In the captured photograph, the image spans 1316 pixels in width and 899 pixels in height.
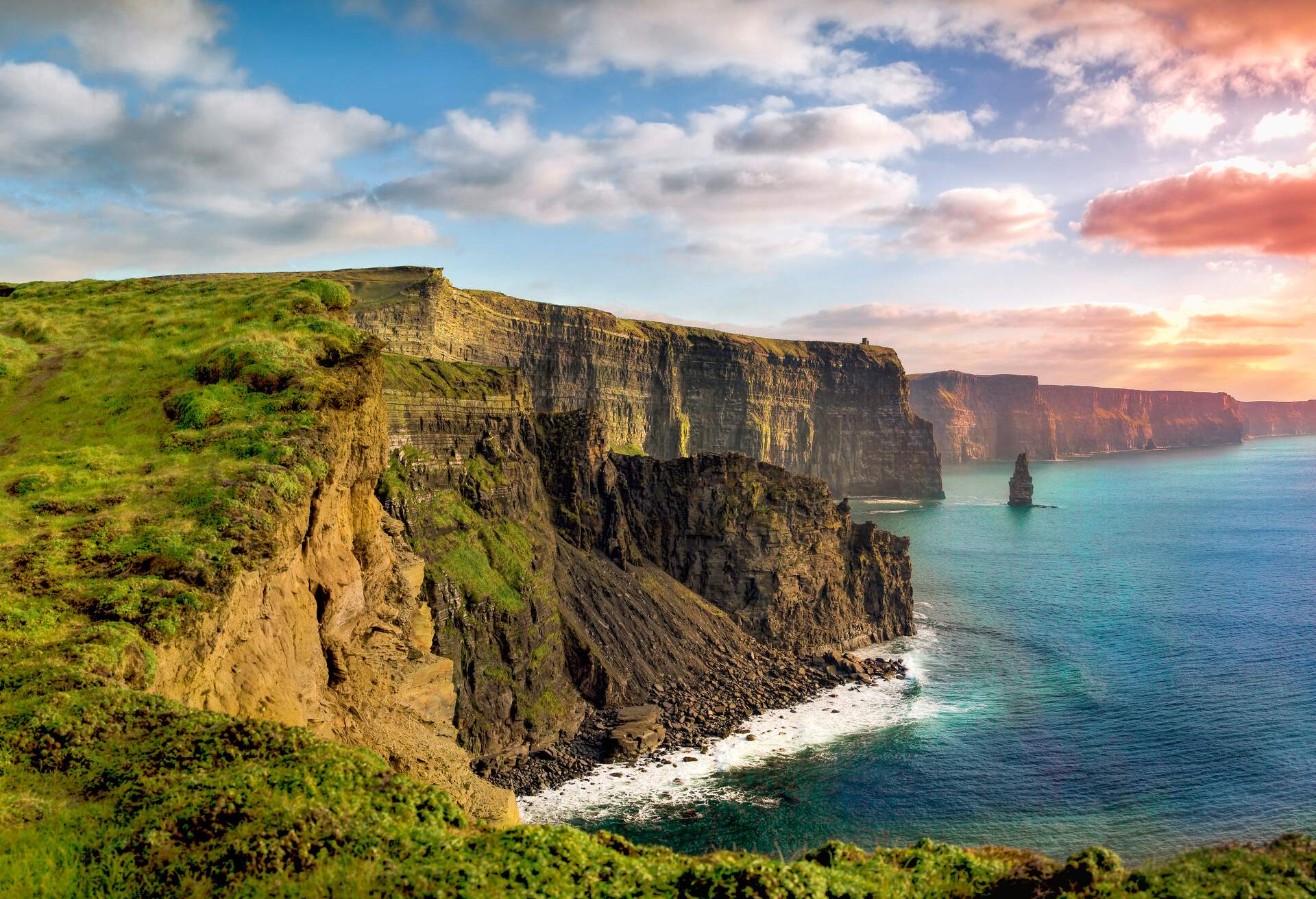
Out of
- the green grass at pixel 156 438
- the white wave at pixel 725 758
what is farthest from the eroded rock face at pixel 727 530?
the green grass at pixel 156 438

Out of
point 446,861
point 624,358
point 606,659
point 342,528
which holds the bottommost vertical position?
point 606,659

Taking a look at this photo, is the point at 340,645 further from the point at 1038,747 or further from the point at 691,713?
the point at 1038,747

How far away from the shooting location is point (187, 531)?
921 inches

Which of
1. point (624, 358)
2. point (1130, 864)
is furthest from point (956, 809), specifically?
point (624, 358)

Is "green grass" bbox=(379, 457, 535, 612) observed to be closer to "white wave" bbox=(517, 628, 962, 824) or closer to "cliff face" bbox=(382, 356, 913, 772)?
"cliff face" bbox=(382, 356, 913, 772)

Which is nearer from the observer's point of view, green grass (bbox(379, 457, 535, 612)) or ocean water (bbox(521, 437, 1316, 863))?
ocean water (bbox(521, 437, 1316, 863))

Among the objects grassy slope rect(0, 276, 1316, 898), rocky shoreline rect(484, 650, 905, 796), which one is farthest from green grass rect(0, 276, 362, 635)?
rocky shoreline rect(484, 650, 905, 796)

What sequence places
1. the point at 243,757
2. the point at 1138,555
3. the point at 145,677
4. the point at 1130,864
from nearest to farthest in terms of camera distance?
the point at 243,757 → the point at 145,677 → the point at 1130,864 → the point at 1138,555

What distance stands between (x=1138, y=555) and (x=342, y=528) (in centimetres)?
15260

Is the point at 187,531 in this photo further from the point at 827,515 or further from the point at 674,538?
the point at 827,515

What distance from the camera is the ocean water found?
51.4 meters

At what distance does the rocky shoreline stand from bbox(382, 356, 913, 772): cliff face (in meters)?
1.54

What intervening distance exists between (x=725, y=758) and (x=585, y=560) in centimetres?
2773

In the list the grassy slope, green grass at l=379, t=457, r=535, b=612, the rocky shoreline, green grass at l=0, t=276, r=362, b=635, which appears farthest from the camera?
green grass at l=379, t=457, r=535, b=612
